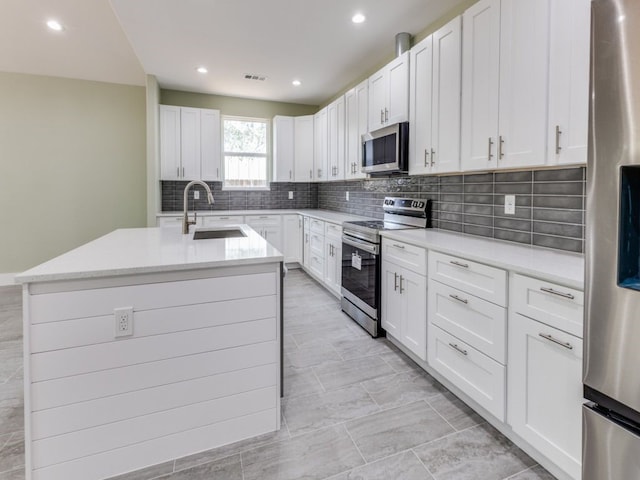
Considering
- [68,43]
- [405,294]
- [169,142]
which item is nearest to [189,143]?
[169,142]

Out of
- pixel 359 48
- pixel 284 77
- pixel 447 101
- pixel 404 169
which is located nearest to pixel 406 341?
pixel 404 169

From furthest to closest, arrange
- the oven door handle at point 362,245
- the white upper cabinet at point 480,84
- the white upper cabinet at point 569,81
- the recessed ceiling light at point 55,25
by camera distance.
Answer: the recessed ceiling light at point 55,25
the oven door handle at point 362,245
the white upper cabinet at point 480,84
the white upper cabinet at point 569,81

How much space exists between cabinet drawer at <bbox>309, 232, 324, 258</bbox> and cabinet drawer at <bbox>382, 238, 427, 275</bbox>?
163 cm

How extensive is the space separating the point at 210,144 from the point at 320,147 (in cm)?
160

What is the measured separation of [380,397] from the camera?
83.8 inches

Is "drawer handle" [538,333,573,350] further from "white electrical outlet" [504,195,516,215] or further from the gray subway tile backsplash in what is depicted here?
"white electrical outlet" [504,195,516,215]

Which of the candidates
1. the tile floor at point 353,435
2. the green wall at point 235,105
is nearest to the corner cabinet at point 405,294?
the tile floor at point 353,435

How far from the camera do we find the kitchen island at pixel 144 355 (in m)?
1.40

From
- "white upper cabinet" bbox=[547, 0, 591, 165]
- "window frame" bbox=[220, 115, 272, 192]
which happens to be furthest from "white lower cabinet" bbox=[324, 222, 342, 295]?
"white upper cabinet" bbox=[547, 0, 591, 165]

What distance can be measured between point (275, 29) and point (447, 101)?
179cm

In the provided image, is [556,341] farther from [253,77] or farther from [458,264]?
[253,77]

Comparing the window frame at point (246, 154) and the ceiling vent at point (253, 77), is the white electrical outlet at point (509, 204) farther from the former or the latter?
the window frame at point (246, 154)

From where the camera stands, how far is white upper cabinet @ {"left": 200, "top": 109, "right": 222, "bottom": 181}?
5000 mm

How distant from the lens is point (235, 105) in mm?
5398
